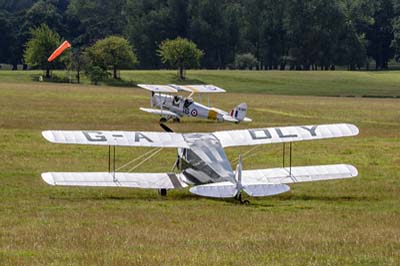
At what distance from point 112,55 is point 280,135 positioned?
76060 millimetres

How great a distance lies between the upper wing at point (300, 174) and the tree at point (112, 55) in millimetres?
73264

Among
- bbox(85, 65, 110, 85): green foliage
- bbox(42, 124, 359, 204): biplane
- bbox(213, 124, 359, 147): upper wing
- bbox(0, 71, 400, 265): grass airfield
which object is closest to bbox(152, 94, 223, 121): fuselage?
bbox(0, 71, 400, 265): grass airfield

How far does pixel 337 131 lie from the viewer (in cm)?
1844

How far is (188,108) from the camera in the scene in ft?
128

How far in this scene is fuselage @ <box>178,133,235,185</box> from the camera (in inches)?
630

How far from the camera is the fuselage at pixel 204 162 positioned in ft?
52.5

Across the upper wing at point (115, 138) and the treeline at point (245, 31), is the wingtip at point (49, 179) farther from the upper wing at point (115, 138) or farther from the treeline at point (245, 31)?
the treeline at point (245, 31)

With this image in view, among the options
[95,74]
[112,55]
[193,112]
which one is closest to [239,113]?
[193,112]

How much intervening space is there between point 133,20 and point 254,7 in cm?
1740

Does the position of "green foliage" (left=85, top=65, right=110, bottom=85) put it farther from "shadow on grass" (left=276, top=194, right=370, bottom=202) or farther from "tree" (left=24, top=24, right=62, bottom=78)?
"shadow on grass" (left=276, top=194, right=370, bottom=202)

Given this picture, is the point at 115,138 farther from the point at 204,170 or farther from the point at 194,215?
the point at 194,215

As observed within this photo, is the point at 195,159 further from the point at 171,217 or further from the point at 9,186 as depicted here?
the point at 9,186

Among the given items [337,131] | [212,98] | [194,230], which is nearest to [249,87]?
[212,98]

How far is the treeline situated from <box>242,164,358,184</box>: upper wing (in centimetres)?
10402
